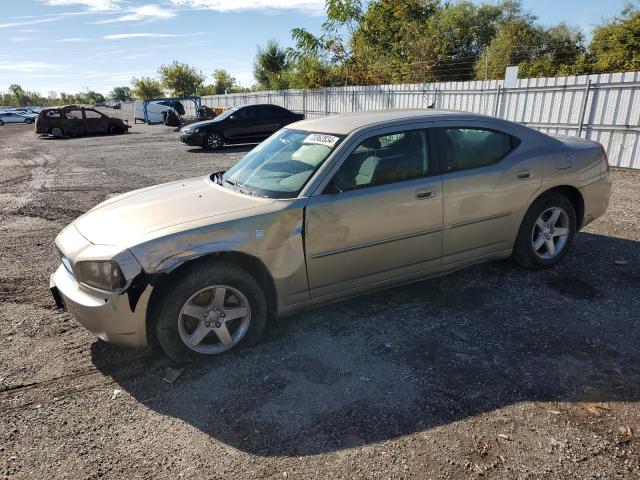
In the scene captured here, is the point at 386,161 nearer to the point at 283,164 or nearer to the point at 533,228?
the point at 283,164

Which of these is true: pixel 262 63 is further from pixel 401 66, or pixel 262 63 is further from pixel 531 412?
pixel 531 412

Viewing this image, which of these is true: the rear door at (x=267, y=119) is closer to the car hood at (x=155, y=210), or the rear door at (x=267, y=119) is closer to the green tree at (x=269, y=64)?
the car hood at (x=155, y=210)

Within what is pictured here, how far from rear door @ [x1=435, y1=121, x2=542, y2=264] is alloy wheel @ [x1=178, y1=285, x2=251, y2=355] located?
183cm

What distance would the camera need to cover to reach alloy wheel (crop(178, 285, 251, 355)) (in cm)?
316

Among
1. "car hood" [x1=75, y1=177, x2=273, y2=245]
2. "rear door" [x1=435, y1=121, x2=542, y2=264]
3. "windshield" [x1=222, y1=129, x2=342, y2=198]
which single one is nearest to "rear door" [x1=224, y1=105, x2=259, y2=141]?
"windshield" [x1=222, y1=129, x2=342, y2=198]

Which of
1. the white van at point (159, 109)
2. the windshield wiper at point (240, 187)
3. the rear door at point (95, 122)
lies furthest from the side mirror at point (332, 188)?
the white van at point (159, 109)

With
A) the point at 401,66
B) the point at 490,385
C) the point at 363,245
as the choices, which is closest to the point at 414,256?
the point at 363,245

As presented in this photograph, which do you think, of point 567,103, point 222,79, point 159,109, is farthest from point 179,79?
point 567,103

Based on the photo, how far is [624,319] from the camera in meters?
3.65

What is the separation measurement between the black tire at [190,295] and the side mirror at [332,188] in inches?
33.1

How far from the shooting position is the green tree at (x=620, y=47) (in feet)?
69.5

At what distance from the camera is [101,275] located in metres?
2.98

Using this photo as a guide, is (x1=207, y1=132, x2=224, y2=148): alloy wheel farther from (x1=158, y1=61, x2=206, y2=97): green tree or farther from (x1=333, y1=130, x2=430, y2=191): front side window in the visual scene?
(x1=158, y1=61, x2=206, y2=97): green tree

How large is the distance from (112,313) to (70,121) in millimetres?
24043
